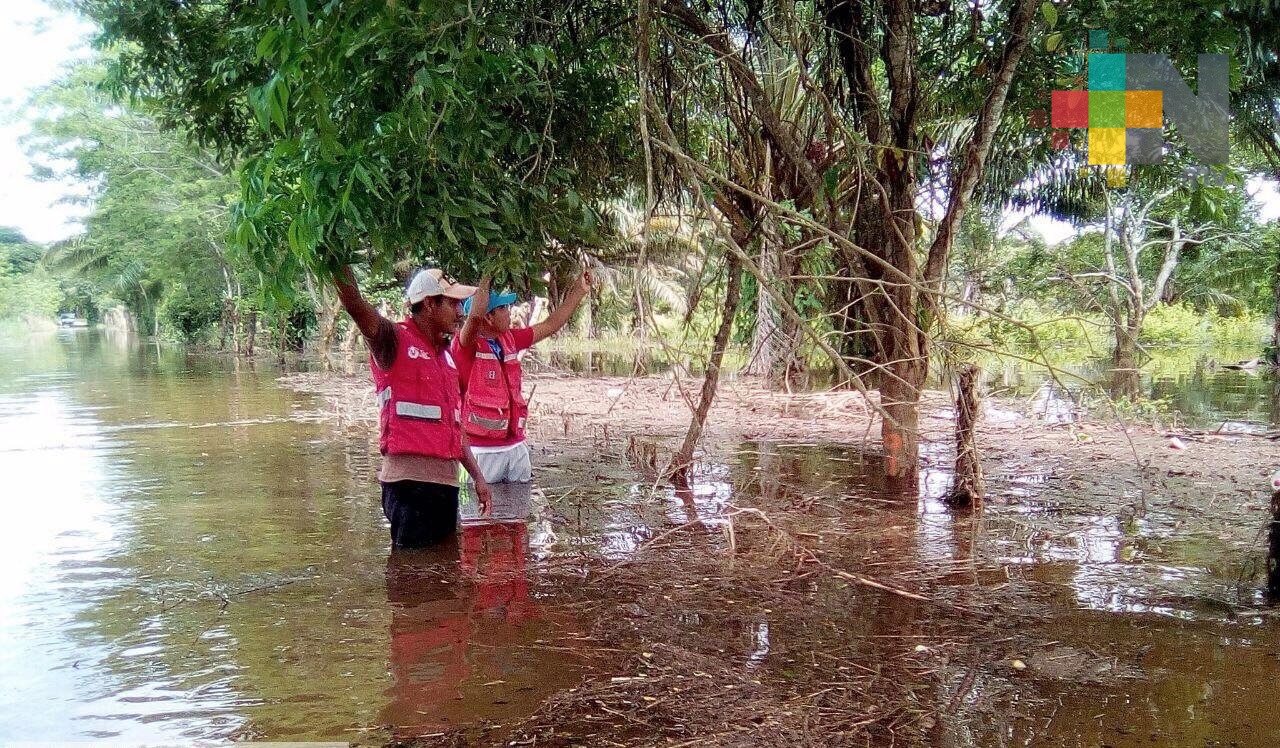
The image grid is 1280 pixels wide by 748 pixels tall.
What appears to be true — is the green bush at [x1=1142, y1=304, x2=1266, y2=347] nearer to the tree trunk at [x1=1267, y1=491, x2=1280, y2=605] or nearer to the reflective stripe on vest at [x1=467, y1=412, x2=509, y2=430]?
the reflective stripe on vest at [x1=467, y1=412, x2=509, y2=430]

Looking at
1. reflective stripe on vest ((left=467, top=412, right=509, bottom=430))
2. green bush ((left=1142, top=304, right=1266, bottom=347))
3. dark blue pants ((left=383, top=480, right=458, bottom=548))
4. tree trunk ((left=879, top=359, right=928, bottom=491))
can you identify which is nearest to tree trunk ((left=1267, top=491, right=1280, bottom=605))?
tree trunk ((left=879, top=359, right=928, bottom=491))

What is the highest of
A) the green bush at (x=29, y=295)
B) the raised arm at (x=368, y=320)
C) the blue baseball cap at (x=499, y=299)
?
the green bush at (x=29, y=295)

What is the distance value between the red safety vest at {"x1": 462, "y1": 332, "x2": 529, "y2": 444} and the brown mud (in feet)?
2.21

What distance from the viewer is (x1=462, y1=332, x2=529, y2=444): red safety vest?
6.66 metres

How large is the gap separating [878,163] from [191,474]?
6530 millimetres

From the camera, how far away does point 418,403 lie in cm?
509

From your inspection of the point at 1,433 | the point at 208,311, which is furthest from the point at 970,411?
the point at 208,311

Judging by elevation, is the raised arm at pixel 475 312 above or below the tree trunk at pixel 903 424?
above

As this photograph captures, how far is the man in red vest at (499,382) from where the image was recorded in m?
6.24

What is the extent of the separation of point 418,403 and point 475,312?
630 mm

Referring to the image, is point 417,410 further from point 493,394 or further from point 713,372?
point 713,372

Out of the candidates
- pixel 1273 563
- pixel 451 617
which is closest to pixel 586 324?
pixel 451 617

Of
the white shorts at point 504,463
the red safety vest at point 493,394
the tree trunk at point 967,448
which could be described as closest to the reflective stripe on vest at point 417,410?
the red safety vest at point 493,394

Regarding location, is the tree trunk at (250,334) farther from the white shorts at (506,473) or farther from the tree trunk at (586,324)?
the white shorts at (506,473)
